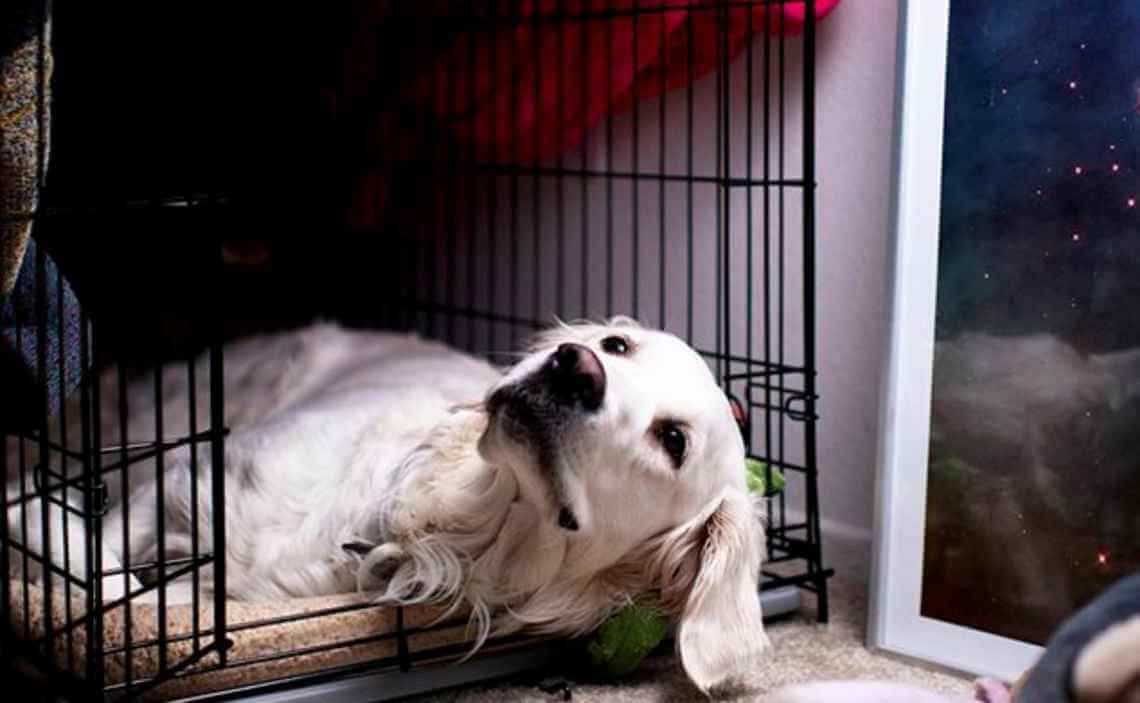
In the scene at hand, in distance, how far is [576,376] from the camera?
179 cm

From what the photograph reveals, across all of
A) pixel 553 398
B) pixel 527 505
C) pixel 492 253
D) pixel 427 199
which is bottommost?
pixel 527 505

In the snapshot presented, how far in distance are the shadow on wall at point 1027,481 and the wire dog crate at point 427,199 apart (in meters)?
0.25

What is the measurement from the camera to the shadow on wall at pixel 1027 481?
195 cm

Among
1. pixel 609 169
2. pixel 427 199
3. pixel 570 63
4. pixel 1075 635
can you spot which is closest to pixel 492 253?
pixel 427 199

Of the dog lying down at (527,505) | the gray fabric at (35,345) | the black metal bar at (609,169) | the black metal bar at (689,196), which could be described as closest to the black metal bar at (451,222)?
the black metal bar at (609,169)

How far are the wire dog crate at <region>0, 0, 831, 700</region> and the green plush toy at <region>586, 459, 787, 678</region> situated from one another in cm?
10

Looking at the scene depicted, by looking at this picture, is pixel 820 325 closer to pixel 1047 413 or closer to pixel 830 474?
pixel 830 474

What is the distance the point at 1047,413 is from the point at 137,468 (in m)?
1.52

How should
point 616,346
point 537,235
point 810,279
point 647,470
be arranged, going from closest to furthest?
1. point 647,470
2. point 616,346
3. point 810,279
4. point 537,235

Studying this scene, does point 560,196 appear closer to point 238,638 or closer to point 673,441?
point 673,441

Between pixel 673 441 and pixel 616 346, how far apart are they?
0.16 metres

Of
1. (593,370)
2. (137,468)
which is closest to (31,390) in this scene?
(593,370)

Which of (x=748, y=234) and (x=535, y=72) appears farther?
(x=535, y=72)

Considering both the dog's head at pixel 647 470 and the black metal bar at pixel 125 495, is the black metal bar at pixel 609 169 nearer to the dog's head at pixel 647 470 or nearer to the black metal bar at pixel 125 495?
the dog's head at pixel 647 470
